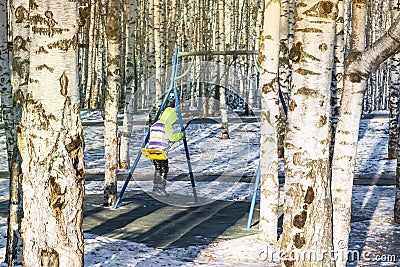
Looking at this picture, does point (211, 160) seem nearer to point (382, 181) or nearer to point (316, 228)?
point (382, 181)

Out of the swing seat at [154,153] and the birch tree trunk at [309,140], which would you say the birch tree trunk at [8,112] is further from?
the swing seat at [154,153]

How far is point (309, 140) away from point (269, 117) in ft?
11.3

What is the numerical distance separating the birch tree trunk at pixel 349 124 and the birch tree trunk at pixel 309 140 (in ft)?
2.42

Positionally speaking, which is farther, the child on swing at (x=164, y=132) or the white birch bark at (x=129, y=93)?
the white birch bark at (x=129, y=93)

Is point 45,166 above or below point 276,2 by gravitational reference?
below

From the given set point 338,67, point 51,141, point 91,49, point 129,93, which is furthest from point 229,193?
point 91,49

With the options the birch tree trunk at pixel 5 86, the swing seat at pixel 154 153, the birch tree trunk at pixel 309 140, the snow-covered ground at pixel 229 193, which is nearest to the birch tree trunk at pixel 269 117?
the snow-covered ground at pixel 229 193

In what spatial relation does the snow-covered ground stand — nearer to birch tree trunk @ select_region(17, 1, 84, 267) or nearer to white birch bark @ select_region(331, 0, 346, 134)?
white birch bark @ select_region(331, 0, 346, 134)

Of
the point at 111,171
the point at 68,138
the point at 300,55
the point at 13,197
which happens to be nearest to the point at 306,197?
the point at 300,55

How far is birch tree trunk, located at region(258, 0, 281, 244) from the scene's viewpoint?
26.0 ft

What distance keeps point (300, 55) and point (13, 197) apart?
3.31 m

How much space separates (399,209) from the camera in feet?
30.6

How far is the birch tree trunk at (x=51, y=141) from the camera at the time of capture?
3896mm

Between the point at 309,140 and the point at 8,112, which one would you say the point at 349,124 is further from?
the point at 8,112
